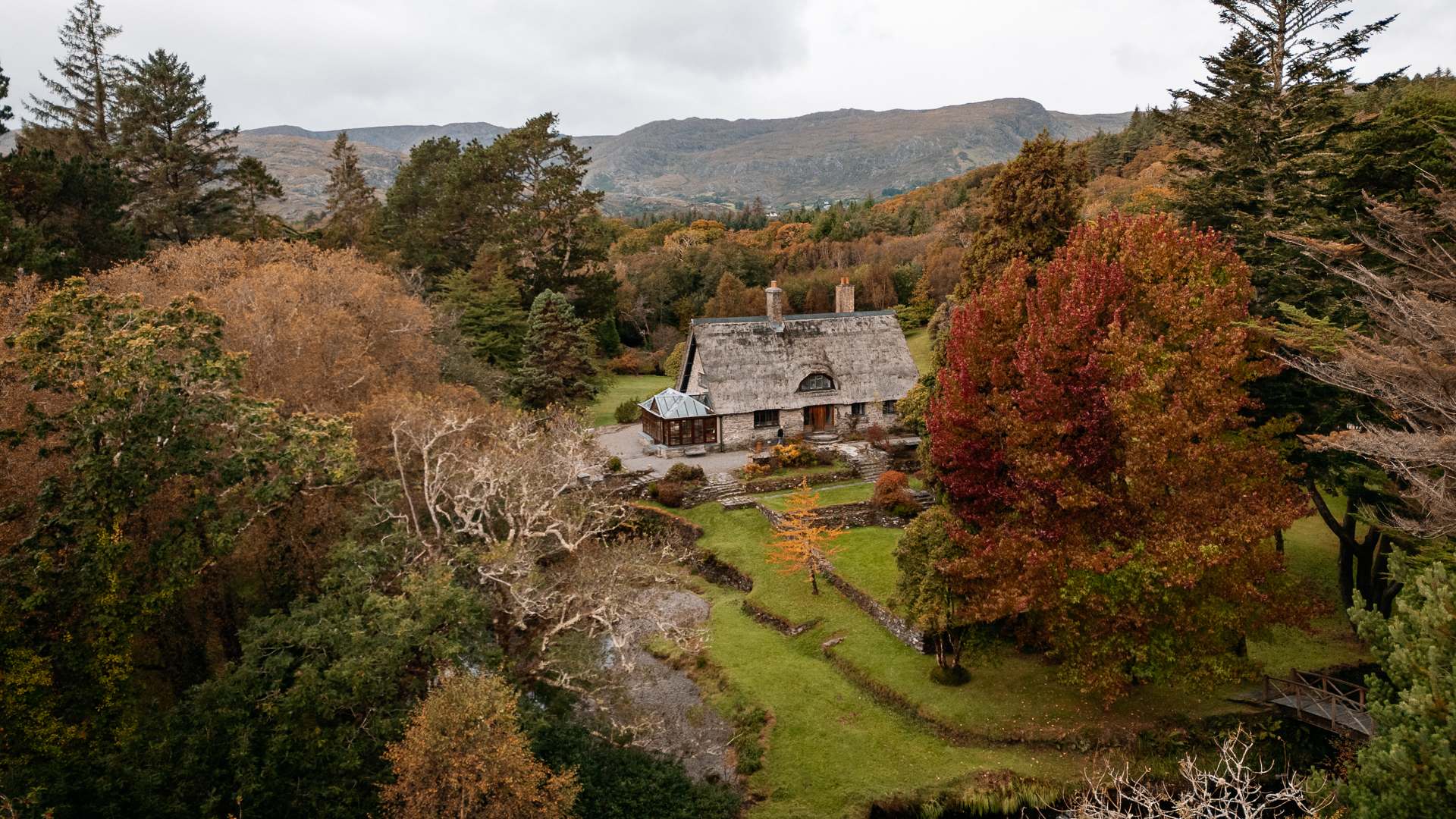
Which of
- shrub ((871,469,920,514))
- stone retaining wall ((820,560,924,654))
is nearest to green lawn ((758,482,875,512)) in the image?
shrub ((871,469,920,514))

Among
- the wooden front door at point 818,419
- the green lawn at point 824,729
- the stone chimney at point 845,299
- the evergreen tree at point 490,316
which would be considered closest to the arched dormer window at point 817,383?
the wooden front door at point 818,419

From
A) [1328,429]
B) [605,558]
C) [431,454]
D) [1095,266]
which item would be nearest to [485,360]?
[431,454]

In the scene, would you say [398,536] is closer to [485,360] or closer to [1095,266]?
[1095,266]

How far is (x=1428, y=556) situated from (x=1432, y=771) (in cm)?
530

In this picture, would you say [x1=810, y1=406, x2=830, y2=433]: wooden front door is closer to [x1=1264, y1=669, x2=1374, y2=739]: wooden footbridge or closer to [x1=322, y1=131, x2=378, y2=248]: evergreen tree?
[x1=1264, y1=669, x2=1374, y2=739]: wooden footbridge

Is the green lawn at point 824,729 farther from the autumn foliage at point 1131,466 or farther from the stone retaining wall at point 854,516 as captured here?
the stone retaining wall at point 854,516

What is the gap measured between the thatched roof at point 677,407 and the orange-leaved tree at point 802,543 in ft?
32.1

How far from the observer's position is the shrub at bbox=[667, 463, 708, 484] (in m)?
30.7

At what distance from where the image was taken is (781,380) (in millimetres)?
35781

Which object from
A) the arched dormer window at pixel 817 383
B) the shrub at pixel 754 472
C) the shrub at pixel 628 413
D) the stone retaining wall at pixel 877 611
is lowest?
the stone retaining wall at pixel 877 611

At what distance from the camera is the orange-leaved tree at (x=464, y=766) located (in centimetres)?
1050

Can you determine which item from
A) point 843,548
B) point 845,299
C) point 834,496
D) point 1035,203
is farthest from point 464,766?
point 845,299

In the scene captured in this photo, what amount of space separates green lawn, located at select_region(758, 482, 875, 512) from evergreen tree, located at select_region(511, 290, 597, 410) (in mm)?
11608

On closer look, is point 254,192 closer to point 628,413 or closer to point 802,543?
point 628,413
